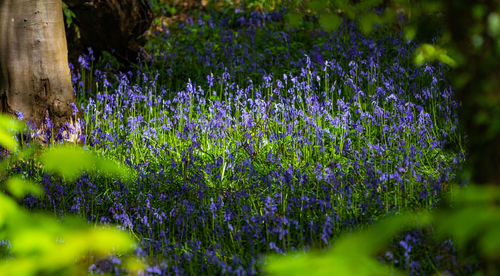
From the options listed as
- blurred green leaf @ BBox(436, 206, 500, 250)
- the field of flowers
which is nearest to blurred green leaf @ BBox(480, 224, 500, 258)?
blurred green leaf @ BBox(436, 206, 500, 250)

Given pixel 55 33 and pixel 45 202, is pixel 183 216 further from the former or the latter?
pixel 55 33

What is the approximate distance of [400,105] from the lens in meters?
4.50

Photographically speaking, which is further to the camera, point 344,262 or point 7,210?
point 7,210

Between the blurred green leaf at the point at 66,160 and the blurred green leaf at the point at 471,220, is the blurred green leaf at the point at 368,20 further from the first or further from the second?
the blurred green leaf at the point at 66,160

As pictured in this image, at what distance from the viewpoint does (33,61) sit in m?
4.79

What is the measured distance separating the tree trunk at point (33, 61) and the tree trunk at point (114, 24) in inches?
78.2

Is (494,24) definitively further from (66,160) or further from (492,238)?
(66,160)

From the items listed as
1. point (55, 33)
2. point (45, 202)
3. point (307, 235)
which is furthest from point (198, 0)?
point (307, 235)

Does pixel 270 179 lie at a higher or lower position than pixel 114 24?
lower

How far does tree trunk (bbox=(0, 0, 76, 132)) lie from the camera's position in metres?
4.72

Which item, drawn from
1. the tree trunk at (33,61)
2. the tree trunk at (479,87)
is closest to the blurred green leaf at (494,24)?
the tree trunk at (479,87)

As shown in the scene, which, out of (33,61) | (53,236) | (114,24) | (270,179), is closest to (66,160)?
(53,236)

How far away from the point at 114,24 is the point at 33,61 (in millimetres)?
2362

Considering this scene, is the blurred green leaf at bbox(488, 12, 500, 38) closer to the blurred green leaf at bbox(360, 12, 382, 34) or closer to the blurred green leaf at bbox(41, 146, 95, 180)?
the blurred green leaf at bbox(360, 12, 382, 34)
